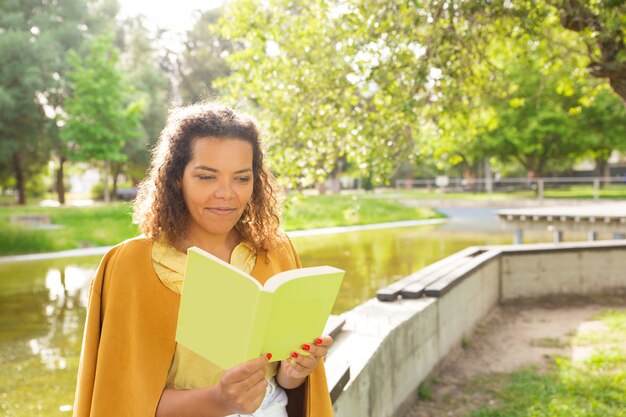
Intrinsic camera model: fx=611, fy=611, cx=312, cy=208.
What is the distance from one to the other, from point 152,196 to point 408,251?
12.8 metres

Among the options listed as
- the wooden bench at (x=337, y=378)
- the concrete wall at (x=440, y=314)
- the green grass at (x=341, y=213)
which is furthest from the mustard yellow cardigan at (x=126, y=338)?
the green grass at (x=341, y=213)

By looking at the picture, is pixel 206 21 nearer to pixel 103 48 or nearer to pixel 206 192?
pixel 103 48

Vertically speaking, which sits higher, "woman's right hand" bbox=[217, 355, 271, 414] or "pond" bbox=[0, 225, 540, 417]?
"woman's right hand" bbox=[217, 355, 271, 414]

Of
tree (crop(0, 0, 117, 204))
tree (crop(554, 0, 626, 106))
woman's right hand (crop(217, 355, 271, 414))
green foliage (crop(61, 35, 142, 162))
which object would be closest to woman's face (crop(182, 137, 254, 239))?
woman's right hand (crop(217, 355, 271, 414))

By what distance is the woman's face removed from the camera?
1853 millimetres

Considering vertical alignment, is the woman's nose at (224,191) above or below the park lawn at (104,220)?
above

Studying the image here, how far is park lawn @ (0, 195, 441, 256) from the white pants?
4987mm

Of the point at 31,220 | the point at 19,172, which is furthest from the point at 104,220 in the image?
the point at 19,172

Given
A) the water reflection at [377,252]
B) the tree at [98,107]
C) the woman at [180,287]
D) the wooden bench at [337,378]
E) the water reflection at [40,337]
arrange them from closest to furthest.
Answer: the woman at [180,287] → the wooden bench at [337,378] → the water reflection at [40,337] → the water reflection at [377,252] → the tree at [98,107]

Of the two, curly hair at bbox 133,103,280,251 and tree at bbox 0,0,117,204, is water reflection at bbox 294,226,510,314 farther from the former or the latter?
tree at bbox 0,0,117,204

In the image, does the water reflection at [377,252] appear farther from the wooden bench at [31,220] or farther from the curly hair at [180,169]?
the wooden bench at [31,220]

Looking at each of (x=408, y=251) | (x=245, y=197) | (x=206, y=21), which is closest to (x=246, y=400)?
(x=245, y=197)

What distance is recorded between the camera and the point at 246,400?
1.58 meters

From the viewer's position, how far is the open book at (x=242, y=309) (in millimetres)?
1445
